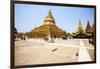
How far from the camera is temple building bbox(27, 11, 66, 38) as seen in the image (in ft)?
6.72

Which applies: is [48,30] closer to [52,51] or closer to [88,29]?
[52,51]

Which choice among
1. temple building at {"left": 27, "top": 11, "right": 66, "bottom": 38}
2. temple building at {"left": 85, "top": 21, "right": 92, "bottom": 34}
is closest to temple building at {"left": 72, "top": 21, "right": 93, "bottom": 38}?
temple building at {"left": 85, "top": 21, "right": 92, "bottom": 34}

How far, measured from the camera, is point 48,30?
210cm

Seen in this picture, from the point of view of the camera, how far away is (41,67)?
207 cm

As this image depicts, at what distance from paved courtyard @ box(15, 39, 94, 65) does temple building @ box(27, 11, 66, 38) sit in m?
0.06

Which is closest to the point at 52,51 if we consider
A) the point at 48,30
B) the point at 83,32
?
the point at 48,30

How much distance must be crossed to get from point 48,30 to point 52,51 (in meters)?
0.25

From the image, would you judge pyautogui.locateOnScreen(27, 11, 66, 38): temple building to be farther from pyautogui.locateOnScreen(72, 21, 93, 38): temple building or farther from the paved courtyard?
pyautogui.locateOnScreen(72, 21, 93, 38): temple building

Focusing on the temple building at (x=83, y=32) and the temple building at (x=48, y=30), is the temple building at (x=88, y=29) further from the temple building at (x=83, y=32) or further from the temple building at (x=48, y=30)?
the temple building at (x=48, y=30)

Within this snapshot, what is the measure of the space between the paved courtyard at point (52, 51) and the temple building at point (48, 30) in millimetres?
62

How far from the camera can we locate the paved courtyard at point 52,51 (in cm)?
199

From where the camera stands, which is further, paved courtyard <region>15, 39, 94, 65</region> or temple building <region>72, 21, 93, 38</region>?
temple building <region>72, 21, 93, 38</region>
